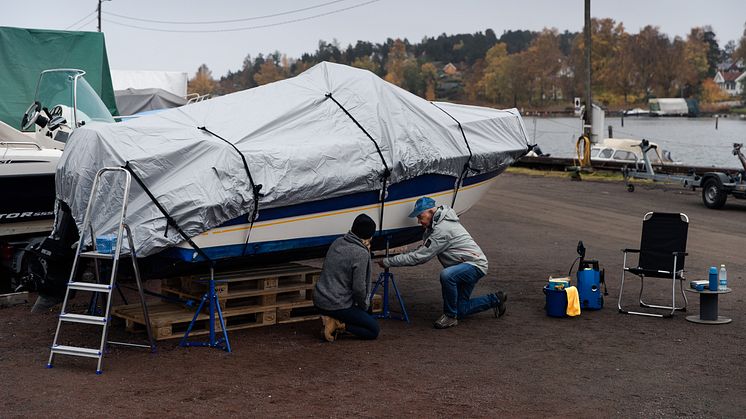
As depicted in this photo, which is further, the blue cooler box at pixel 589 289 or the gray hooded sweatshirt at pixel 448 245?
the blue cooler box at pixel 589 289

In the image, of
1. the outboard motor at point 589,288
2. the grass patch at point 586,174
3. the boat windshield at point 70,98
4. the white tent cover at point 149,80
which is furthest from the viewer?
the white tent cover at point 149,80

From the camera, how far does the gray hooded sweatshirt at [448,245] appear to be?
10.4 meters

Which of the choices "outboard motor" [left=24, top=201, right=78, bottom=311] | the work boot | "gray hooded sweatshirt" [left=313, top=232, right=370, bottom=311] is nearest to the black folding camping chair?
"gray hooded sweatshirt" [left=313, top=232, right=370, bottom=311]

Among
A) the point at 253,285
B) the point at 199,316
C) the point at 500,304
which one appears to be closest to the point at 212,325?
the point at 199,316

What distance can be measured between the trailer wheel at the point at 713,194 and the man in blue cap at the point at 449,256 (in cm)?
1223

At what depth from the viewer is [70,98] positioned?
14969 millimetres

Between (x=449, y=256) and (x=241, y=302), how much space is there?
2346 millimetres

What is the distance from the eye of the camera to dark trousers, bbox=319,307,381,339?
966cm

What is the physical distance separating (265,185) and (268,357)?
174 centimetres

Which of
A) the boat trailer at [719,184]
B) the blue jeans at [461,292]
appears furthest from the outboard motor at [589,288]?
the boat trailer at [719,184]

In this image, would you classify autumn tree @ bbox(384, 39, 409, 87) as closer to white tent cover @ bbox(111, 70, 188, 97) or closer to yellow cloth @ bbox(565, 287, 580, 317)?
white tent cover @ bbox(111, 70, 188, 97)

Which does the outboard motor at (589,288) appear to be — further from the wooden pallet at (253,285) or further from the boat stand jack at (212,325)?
the boat stand jack at (212,325)

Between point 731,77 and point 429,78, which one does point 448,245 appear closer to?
point 429,78

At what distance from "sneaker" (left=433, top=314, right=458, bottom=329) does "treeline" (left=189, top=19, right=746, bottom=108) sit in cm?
8989
